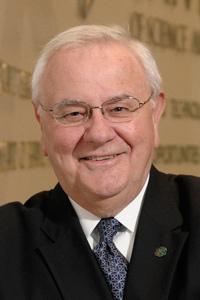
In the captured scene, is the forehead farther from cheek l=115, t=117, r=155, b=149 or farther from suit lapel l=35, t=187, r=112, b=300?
suit lapel l=35, t=187, r=112, b=300

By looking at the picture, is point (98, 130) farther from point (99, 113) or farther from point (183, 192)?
point (183, 192)

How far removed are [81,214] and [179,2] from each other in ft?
6.64

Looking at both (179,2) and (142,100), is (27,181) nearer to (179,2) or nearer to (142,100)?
(142,100)

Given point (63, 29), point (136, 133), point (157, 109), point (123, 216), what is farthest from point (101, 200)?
point (63, 29)

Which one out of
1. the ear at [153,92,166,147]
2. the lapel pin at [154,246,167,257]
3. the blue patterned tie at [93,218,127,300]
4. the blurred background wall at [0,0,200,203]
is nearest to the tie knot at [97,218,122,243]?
the blue patterned tie at [93,218,127,300]

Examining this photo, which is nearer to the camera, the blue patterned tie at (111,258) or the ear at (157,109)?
the blue patterned tie at (111,258)

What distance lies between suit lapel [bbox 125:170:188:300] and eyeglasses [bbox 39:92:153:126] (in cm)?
19

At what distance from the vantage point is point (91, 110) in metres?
1.46

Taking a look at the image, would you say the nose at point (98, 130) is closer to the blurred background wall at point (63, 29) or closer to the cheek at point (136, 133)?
the cheek at point (136, 133)

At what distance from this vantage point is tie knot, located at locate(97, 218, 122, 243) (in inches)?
58.6

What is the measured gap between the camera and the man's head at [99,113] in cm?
146

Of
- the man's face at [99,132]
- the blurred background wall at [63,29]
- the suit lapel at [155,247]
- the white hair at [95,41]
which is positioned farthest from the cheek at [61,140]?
the blurred background wall at [63,29]

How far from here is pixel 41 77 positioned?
155cm

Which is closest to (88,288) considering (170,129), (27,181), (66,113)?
(66,113)
